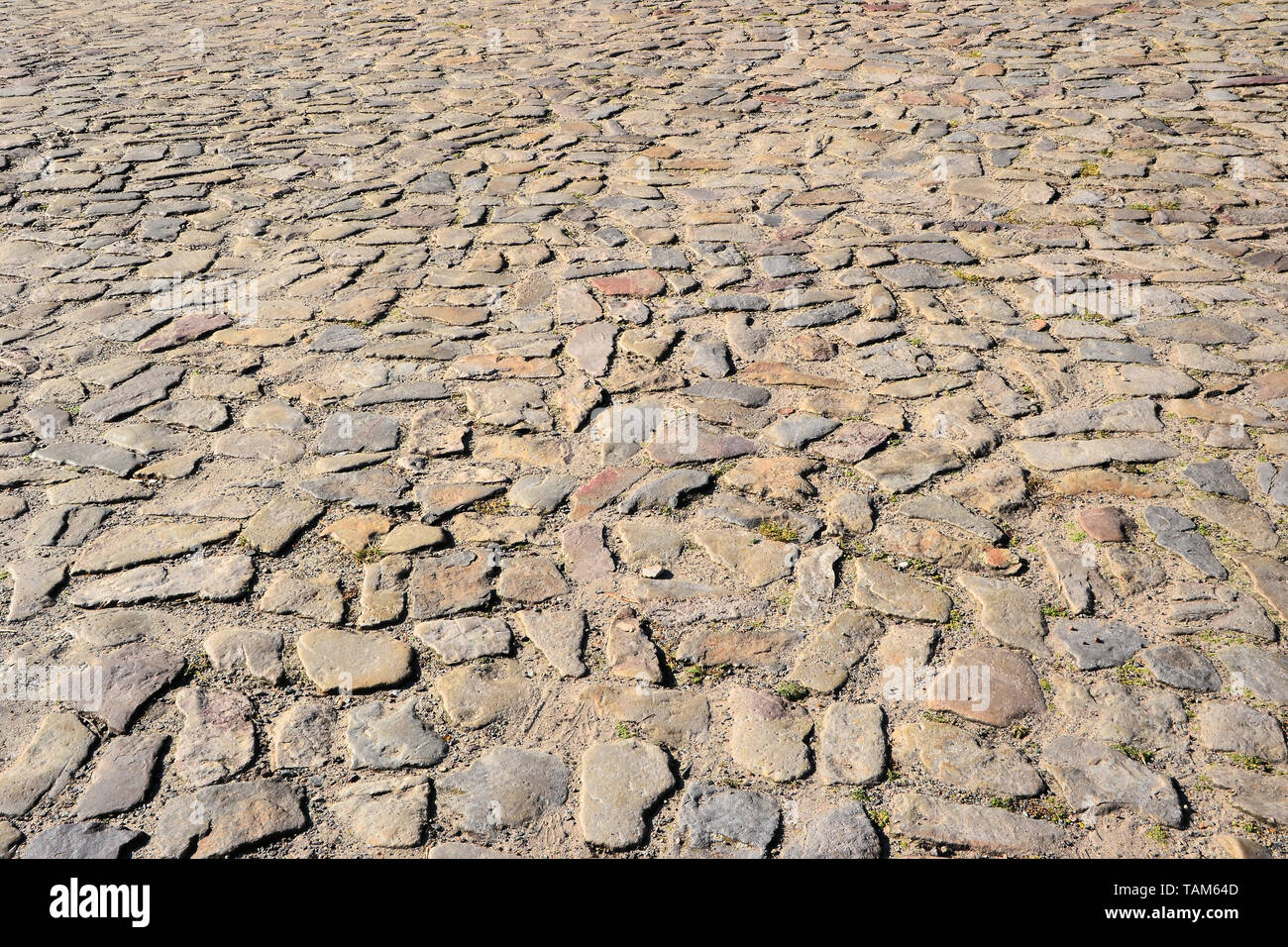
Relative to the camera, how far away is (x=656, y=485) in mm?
3430

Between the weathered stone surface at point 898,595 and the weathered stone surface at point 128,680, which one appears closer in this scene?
the weathered stone surface at point 128,680

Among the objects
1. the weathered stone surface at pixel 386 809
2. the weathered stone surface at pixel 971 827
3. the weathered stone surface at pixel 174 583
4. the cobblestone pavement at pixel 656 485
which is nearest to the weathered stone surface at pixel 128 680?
the cobblestone pavement at pixel 656 485

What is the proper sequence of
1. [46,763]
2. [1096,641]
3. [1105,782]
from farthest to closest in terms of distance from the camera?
[1096,641]
[46,763]
[1105,782]

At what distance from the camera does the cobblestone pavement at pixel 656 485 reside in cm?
238

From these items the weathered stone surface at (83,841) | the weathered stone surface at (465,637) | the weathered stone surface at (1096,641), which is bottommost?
the weathered stone surface at (83,841)

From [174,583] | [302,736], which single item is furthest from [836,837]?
[174,583]

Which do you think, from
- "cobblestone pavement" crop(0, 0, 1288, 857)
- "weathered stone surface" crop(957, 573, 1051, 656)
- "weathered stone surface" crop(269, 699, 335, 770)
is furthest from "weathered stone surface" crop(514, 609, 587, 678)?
"weathered stone surface" crop(957, 573, 1051, 656)

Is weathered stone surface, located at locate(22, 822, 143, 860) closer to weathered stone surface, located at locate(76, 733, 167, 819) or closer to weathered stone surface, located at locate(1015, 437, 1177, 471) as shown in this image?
weathered stone surface, located at locate(76, 733, 167, 819)

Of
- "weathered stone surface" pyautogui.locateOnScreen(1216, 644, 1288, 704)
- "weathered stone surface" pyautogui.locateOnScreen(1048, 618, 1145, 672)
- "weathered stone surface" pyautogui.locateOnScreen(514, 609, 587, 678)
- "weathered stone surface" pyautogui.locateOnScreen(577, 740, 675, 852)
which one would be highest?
"weathered stone surface" pyautogui.locateOnScreen(1216, 644, 1288, 704)

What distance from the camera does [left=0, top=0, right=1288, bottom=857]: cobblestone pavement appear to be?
7.80ft

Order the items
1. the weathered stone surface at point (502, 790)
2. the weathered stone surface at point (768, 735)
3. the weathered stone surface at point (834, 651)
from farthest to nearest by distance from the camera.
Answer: the weathered stone surface at point (834, 651)
the weathered stone surface at point (768, 735)
the weathered stone surface at point (502, 790)

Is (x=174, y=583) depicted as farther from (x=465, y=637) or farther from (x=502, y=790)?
(x=502, y=790)

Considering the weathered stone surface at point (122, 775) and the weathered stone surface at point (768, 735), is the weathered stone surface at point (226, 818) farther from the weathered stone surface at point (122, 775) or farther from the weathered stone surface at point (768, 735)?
the weathered stone surface at point (768, 735)

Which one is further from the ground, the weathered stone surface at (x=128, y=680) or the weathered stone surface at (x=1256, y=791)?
the weathered stone surface at (x=1256, y=791)
